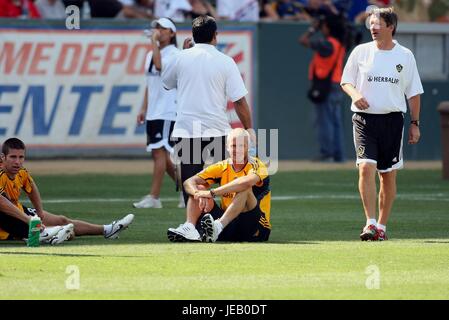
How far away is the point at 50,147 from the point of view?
24.5 m

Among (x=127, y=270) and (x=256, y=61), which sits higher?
(x=127, y=270)

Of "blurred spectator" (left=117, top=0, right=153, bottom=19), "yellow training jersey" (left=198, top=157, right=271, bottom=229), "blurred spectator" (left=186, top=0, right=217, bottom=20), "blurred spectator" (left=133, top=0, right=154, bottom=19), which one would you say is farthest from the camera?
"blurred spectator" (left=133, top=0, right=154, bottom=19)

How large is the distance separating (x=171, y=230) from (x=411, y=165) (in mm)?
13106

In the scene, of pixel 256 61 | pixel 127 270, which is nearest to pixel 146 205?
pixel 127 270

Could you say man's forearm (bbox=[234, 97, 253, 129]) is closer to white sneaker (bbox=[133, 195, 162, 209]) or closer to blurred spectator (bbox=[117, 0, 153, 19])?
white sneaker (bbox=[133, 195, 162, 209])

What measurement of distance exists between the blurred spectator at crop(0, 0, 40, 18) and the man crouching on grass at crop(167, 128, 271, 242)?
12.1 m

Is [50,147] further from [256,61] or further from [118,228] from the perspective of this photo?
[118,228]

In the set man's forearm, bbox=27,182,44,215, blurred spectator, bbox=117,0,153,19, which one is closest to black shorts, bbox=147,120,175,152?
man's forearm, bbox=27,182,44,215

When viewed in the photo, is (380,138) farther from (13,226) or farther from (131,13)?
(131,13)

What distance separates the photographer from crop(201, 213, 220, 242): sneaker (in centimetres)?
1295

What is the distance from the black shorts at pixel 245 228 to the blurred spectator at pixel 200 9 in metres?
12.3

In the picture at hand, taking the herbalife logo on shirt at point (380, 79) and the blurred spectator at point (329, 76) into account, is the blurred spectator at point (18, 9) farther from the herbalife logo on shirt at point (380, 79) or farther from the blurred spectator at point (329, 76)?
the herbalife logo on shirt at point (380, 79)

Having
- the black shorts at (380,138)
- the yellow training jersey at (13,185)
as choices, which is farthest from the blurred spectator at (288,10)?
the yellow training jersey at (13,185)

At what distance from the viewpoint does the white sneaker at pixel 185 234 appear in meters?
13.2
